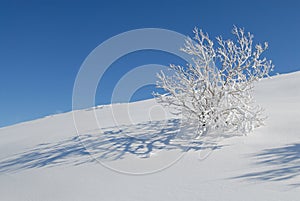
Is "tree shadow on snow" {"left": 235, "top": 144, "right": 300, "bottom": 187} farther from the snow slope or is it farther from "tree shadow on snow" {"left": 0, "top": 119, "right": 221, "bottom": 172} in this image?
"tree shadow on snow" {"left": 0, "top": 119, "right": 221, "bottom": 172}

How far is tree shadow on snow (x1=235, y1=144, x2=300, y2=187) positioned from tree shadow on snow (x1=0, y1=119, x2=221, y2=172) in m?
→ 1.04

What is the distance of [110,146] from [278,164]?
3406mm

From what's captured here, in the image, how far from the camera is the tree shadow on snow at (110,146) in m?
5.43

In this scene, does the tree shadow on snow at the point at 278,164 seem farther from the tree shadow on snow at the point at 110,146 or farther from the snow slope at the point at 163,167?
the tree shadow on snow at the point at 110,146

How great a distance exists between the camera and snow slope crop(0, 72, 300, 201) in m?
3.59

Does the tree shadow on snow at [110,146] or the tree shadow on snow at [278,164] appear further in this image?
the tree shadow on snow at [110,146]

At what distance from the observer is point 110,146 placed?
595 cm

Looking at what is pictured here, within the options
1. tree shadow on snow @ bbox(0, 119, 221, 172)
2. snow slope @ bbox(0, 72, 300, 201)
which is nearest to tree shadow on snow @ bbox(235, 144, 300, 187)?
snow slope @ bbox(0, 72, 300, 201)

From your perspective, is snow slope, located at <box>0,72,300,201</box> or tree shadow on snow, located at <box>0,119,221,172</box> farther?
tree shadow on snow, located at <box>0,119,221,172</box>

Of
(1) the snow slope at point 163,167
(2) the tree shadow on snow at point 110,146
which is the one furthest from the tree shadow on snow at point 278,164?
(2) the tree shadow on snow at point 110,146

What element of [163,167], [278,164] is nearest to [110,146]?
[163,167]

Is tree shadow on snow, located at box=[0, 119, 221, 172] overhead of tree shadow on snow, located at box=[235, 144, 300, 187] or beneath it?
overhead

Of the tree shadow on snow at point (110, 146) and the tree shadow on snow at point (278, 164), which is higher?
the tree shadow on snow at point (110, 146)

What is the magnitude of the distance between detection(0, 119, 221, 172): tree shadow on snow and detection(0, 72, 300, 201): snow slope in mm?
20
